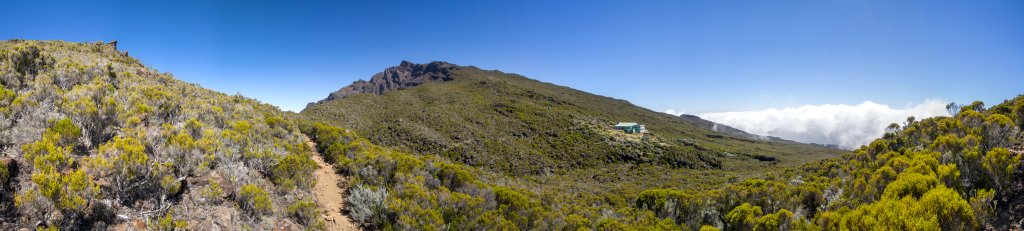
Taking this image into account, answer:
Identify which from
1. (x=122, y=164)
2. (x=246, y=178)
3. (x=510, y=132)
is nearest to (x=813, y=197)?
(x=246, y=178)

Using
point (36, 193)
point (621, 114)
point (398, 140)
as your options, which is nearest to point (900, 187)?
point (36, 193)

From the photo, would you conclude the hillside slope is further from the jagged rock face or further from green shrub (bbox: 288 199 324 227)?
the jagged rock face

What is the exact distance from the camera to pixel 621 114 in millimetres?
87938

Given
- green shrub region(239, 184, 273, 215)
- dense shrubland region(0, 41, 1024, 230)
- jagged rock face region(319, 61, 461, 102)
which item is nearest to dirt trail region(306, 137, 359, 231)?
dense shrubland region(0, 41, 1024, 230)

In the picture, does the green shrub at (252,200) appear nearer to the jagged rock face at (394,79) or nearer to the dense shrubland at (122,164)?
the dense shrubland at (122,164)

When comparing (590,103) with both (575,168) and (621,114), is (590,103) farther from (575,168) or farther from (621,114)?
(575,168)

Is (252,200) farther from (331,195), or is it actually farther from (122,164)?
(331,195)

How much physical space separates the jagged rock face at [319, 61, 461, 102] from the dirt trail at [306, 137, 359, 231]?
4647 inches

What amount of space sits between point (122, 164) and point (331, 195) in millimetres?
4322

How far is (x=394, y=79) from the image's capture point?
474ft

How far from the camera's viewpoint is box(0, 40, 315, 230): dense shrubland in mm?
4695

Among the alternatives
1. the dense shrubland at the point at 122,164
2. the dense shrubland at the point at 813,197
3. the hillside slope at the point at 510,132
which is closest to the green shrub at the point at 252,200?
the dense shrubland at the point at 122,164

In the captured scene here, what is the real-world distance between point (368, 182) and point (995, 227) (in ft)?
43.7

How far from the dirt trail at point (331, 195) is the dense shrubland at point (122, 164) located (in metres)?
0.49
